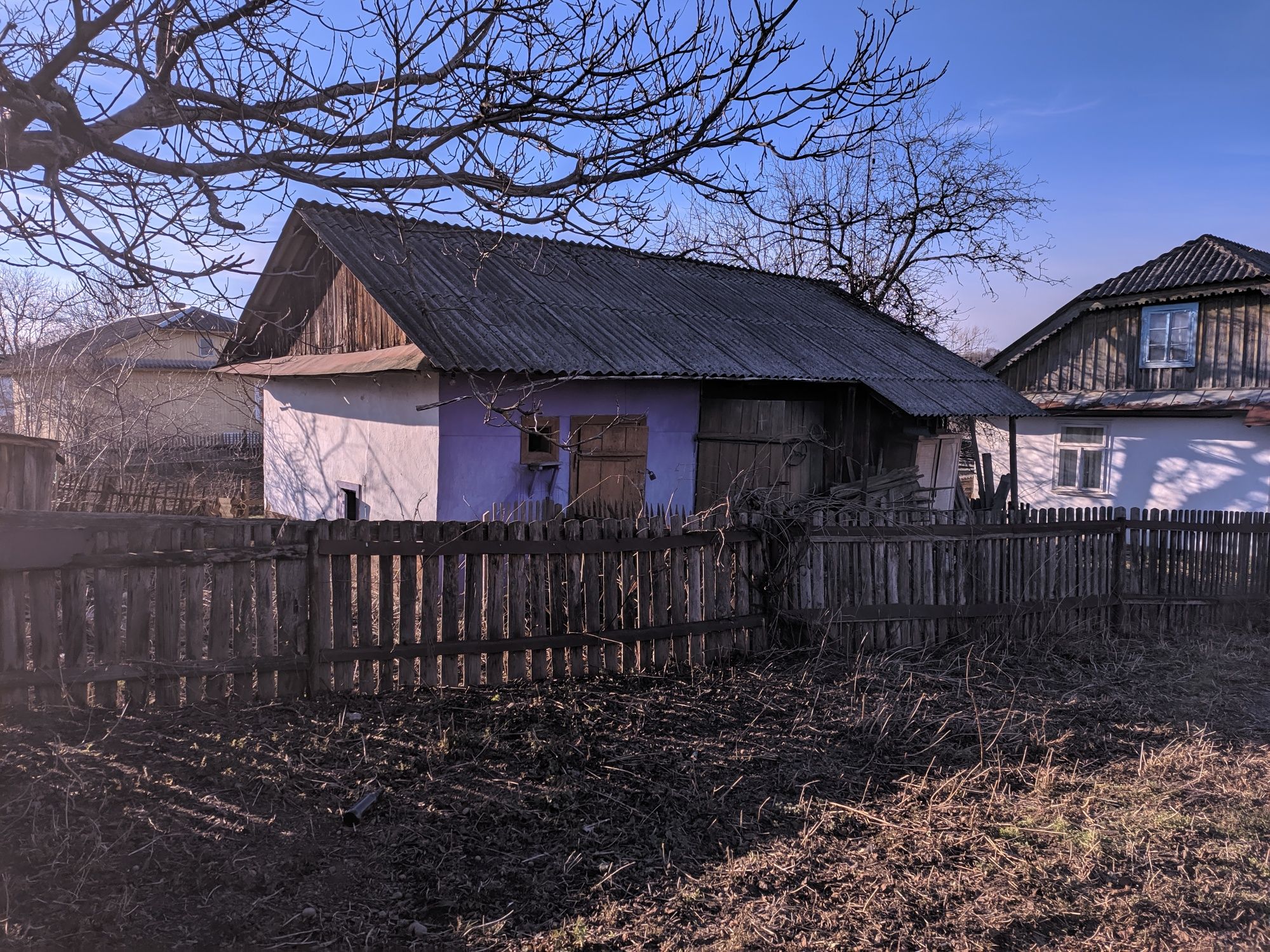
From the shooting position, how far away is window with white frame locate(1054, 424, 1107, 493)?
17.8m

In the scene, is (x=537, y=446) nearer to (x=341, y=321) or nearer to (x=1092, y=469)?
(x=341, y=321)

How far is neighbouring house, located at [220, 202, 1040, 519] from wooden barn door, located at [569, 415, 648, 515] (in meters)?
0.02

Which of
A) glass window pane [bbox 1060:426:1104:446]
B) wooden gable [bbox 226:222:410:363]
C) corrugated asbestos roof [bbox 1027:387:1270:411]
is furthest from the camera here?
glass window pane [bbox 1060:426:1104:446]

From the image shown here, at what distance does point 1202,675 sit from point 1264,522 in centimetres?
362

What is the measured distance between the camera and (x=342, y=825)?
3.99m

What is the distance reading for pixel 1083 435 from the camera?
18156 millimetres

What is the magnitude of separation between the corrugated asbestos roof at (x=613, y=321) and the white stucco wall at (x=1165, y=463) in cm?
353

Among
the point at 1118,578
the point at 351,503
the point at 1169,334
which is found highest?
the point at 1169,334

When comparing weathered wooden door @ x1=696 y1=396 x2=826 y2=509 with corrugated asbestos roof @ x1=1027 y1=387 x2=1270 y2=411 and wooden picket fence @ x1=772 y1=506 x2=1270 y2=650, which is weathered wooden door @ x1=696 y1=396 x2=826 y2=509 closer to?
wooden picket fence @ x1=772 y1=506 x2=1270 y2=650

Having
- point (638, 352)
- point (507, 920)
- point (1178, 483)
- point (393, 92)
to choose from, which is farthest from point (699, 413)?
point (1178, 483)

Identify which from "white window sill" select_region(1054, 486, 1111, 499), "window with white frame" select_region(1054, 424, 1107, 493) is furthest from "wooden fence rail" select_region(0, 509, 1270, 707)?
"window with white frame" select_region(1054, 424, 1107, 493)

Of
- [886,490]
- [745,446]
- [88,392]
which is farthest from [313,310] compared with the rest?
[886,490]

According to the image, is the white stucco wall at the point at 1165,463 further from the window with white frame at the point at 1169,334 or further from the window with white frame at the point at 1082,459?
the window with white frame at the point at 1169,334

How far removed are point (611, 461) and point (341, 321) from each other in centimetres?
441
